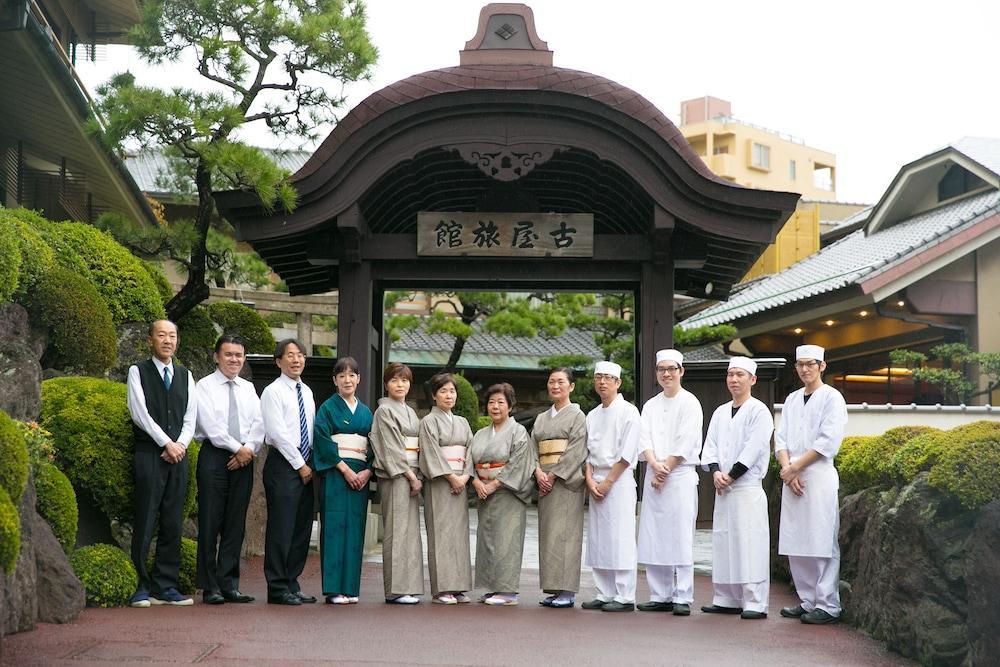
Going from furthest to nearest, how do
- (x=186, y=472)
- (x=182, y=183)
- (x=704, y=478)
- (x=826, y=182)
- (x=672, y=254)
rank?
1. (x=826, y=182)
2. (x=182, y=183)
3. (x=704, y=478)
4. (x=672, y=254)
5. (x=186, y=472)

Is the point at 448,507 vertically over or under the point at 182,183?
under

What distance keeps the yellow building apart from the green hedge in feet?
119

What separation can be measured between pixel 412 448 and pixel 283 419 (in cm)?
96

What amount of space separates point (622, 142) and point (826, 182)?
41.6 meters

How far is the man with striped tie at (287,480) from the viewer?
7762 millimetres

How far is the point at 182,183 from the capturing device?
1272cm

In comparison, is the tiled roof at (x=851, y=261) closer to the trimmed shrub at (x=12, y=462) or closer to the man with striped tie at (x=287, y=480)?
the man with striped tie at (x=287, y=480)

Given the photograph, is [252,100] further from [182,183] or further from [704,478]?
[704,478]

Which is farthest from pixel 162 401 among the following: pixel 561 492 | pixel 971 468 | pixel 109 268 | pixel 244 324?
pixel 244 324

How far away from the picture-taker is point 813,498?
7.57m

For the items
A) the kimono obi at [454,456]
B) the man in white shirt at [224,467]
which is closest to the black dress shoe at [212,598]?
the man in white shirt at [224,467]

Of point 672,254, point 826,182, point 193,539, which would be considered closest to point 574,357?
point 672,254

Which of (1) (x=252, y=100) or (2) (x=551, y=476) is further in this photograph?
(1) (x=252, y=100)

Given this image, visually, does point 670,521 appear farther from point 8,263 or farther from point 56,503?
point 8,263
